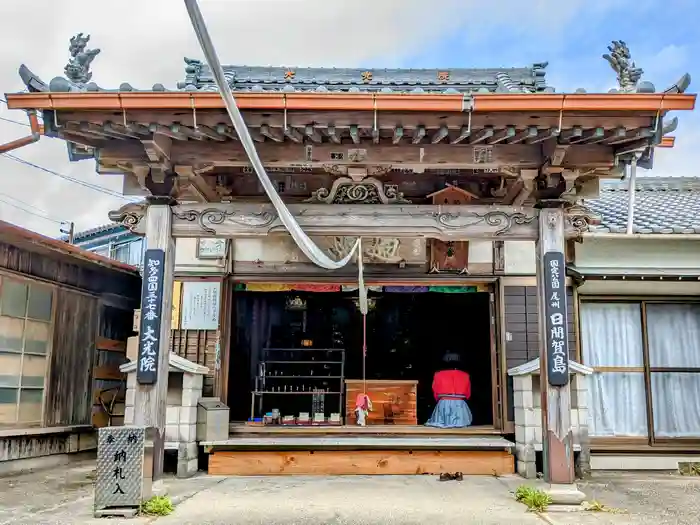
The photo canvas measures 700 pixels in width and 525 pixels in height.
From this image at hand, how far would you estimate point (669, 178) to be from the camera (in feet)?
51.6

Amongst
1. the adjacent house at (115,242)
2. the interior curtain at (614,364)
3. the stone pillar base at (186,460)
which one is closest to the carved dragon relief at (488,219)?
the interior curtain at (614,364)

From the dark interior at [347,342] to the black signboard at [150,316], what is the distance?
18.7 feet

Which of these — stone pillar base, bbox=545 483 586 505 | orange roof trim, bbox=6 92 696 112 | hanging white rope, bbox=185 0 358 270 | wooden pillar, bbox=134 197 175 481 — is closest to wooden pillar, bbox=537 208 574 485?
stone pillar base, bbox=545 483 586 505

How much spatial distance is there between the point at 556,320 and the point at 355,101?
336 centimetres

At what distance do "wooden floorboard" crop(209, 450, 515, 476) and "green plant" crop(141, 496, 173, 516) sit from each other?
2.59m

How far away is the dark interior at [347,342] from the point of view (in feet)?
44.4

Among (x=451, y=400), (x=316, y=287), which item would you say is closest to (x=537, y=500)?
(x=451, y=400)

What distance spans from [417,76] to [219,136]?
5747mm

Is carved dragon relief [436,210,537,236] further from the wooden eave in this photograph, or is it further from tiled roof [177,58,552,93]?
tiled roof [177,58,552,93]

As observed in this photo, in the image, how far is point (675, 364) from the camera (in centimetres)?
1059

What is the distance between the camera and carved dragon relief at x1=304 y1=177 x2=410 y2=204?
7699 millimetres

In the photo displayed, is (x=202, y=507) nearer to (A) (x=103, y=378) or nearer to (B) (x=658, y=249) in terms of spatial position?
(A) (x=103, y=378)

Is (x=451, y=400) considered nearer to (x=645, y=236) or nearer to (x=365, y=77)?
(x=645, y=236)

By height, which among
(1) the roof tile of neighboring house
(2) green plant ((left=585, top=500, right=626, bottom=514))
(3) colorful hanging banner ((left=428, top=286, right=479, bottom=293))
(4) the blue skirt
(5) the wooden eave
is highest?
(5) the wooden eave
